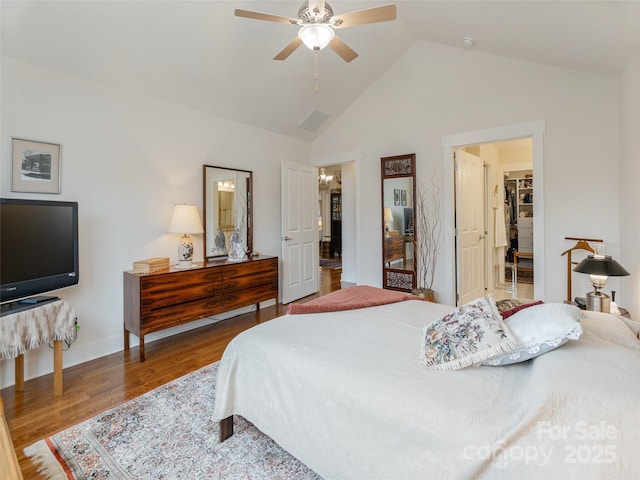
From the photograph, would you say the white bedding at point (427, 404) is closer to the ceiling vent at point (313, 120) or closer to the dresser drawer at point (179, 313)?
the dresser drawer at point (179, 313)

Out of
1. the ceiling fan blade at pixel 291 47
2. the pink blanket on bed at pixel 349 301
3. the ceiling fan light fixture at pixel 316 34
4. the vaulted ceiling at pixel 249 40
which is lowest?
the pink blanket on bed at pixel 349 301

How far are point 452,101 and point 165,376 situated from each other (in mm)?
4259

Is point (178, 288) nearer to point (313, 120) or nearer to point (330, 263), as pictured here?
point (313, 120)

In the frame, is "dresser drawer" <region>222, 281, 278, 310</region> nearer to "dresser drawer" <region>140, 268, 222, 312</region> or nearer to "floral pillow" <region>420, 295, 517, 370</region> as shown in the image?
"dresser drawer" <region>140, 268, 222, 312</region>

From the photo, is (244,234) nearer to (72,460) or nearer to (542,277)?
(72,460)

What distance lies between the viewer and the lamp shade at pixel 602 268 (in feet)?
7.16

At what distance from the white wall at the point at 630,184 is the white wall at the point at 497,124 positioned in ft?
0.70

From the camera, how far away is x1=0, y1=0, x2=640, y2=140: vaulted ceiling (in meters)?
2.29

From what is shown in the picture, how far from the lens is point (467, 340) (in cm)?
133

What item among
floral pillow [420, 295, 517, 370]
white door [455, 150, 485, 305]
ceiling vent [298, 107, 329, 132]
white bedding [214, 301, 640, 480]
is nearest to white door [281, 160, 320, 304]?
ceiling vent [298, 107, 329, 132]

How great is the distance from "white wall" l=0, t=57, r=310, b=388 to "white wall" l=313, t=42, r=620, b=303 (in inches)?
89.5

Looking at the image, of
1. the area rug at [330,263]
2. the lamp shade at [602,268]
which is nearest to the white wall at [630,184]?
the lamp shade at [602,268]

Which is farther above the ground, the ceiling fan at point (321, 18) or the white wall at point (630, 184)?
the ceiling fan at point (321, 18)

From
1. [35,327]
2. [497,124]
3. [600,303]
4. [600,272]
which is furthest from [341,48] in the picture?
[35,327]
